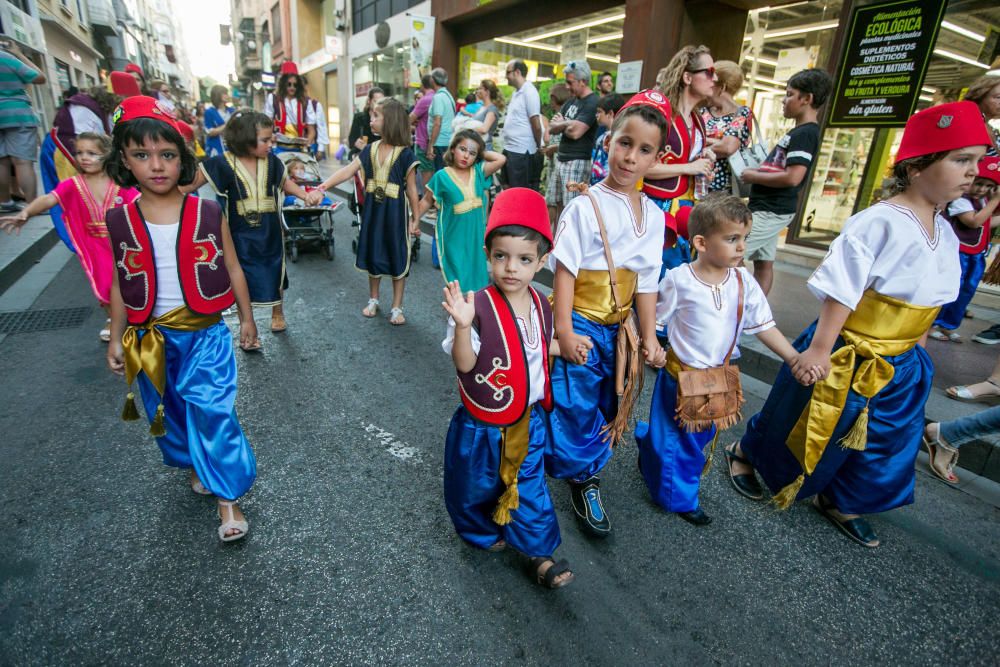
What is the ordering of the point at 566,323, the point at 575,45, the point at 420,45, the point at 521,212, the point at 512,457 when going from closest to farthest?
the point at 521,212 < the point at 512,457 < the point at 566,323 < the point at 575,45 < the point at 420,45

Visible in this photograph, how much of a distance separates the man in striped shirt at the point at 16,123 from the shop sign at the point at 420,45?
7.66 m

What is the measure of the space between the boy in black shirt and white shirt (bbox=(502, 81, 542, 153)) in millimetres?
3901

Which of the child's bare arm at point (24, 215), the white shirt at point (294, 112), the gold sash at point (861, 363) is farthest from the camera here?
the white shirt at point (294, 112)

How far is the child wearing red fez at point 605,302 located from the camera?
7.06 ft

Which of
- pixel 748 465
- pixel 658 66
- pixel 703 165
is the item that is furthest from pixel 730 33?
pixel 748 465

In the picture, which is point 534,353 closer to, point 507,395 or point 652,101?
point 507,395

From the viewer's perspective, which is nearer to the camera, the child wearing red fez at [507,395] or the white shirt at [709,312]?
the child wearing red fez at [507,395]

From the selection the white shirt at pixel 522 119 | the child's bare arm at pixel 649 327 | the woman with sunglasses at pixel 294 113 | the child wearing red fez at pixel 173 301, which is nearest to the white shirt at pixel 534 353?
the child's bare arm at pixel 649 327

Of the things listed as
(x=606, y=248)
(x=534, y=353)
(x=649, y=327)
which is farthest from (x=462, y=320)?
(x=649, y=327)

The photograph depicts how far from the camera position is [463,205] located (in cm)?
471

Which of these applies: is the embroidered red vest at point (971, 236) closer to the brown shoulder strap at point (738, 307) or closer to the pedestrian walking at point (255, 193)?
the brown shoulder strap at point (738, 307)

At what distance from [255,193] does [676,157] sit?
3123 mm

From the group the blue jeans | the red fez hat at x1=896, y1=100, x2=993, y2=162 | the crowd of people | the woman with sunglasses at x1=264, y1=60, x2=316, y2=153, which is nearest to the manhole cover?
the crowd of people

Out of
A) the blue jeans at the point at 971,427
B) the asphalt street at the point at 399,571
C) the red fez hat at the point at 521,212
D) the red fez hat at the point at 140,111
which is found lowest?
the asphalt street at the point at 399,571
